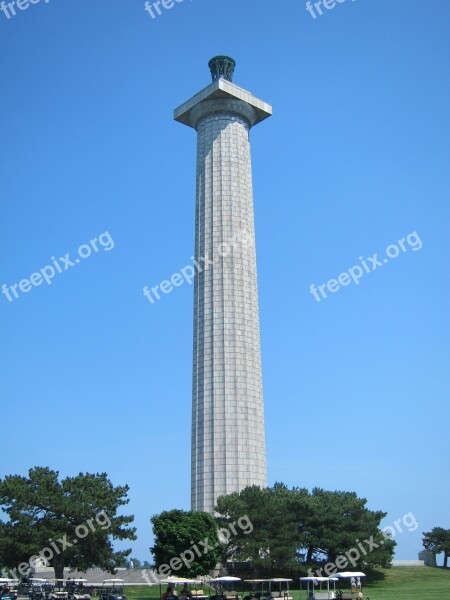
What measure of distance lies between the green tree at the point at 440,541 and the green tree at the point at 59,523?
3951 centimetres

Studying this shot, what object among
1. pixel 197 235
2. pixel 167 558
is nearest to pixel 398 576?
pixel 167 558

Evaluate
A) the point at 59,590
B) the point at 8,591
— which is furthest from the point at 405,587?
the point at 8,591

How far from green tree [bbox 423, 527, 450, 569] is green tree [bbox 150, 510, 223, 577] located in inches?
1552

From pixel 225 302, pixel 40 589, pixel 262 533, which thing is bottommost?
pixel 40 589

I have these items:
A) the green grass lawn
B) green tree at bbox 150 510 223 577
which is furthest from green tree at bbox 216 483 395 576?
green tree at bbox 150 510 223 577

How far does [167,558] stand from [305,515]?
51.4ft

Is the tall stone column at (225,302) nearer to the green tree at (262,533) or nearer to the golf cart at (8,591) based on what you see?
A: the green tree at (262,533)

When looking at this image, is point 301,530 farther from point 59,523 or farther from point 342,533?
point 59,523

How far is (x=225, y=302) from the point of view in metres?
74.4

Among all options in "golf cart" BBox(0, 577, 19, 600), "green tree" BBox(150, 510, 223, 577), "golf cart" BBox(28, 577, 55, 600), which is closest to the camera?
"golf cart" BBox(0, 577, 19, 600)

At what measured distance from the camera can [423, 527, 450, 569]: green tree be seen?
8188 cm

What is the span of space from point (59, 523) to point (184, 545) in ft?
38.8

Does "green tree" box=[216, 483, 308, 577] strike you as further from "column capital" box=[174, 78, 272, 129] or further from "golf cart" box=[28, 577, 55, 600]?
"column capital" box=[174, 78, 272, 129]

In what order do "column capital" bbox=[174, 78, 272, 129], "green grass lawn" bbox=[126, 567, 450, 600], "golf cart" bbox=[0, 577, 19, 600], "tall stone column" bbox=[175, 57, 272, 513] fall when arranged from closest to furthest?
"golf cart" bbox=[0, 577, 19, 600]
"green grass lawn" bbox=[126, 567, 450, 600]
"tall stone column" bbox=[175, 57, 272, 513]
"column capital" bbox=[174, 78, 272, 129]
